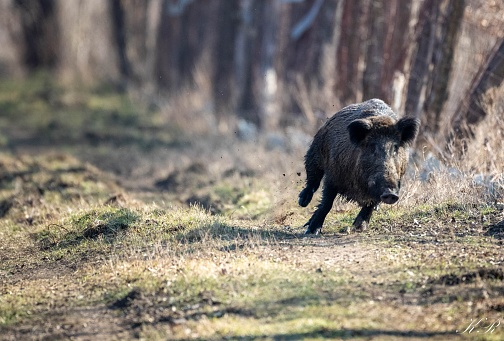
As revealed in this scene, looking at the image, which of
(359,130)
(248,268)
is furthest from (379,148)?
(248,268)

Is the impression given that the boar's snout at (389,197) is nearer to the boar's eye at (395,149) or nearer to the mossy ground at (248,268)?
the mossy ground at (248,268)

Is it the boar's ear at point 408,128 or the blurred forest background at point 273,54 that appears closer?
the boar's ear at point 408,128

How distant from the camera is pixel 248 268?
815 centimetres

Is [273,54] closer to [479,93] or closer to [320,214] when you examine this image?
[479,93]

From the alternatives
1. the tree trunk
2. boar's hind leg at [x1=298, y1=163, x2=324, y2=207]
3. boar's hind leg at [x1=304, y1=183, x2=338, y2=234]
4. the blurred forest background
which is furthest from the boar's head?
the tree trunk

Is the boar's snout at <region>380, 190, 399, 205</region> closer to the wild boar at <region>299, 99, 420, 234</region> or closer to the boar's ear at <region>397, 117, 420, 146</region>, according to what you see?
the wild boar at <region>299, 99, 420, 234</region>

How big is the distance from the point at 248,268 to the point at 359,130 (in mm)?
2308

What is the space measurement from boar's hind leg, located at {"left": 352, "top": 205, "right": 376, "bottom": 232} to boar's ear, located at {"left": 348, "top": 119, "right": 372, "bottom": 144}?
82 centimetres

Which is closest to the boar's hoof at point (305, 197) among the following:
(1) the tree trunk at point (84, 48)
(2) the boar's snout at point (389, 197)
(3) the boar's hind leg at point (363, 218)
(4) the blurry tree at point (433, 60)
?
(3) the boar's hind leg at point (363, 218)

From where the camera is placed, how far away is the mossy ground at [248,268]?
6977 millimetres

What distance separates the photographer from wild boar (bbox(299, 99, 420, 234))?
9.28m

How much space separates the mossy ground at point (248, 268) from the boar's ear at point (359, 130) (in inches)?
43.0

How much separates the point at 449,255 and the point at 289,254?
1.61m

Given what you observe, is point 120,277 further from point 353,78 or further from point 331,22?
point 331,22
